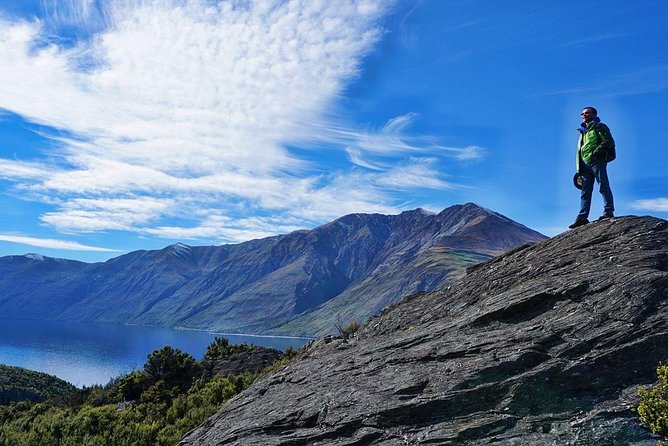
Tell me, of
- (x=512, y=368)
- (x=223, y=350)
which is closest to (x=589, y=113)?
(x=512, y=368)

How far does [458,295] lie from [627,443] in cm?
820

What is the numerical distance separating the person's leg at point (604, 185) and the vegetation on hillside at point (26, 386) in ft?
245

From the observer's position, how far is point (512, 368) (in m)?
12.5

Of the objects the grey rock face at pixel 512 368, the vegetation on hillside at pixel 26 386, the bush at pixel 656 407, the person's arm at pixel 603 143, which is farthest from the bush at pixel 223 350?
the vegetation on hillside at pixel 26 386

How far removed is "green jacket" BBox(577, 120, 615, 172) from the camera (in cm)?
1728

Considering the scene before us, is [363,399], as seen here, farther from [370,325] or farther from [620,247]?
[620,247]

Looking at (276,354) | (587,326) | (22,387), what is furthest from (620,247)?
(22,387)

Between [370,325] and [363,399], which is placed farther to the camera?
[370,325]

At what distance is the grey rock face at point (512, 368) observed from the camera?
37.6ft

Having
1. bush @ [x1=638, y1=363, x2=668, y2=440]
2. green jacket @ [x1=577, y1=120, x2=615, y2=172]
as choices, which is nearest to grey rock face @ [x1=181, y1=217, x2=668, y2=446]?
bush @ [x1=638, y1=363, x2=668, y2=440]

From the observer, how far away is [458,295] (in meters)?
18.2

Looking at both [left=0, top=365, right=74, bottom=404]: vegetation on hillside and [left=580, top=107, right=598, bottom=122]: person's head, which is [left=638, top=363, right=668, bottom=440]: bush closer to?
[left=580, top=107, right=598, bottom=122]: person's head

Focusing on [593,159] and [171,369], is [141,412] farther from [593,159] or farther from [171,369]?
[593,159]

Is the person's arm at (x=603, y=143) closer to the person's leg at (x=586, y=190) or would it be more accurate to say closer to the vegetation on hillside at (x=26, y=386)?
the person's leg at (x=586, y=190)
